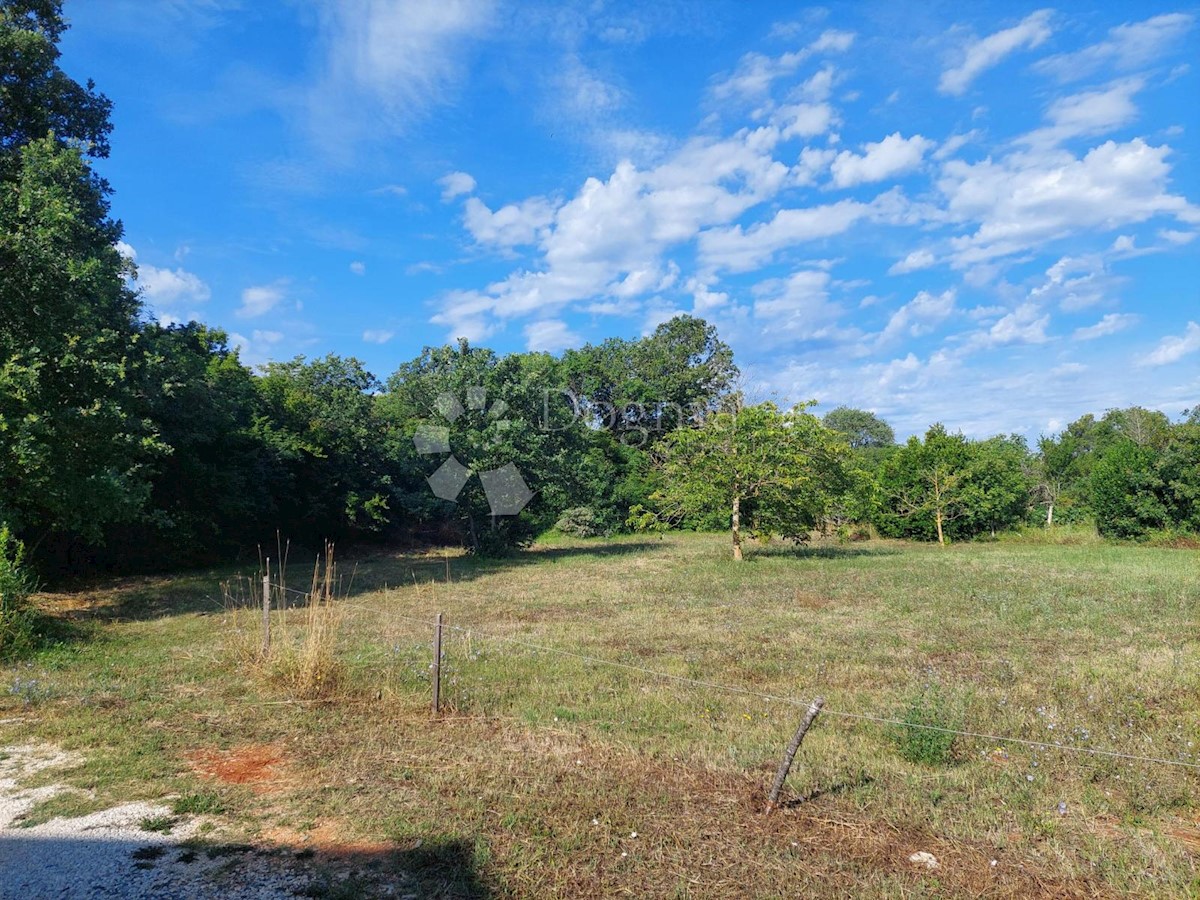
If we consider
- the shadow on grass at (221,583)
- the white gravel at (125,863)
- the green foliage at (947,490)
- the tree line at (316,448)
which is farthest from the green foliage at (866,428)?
the white gravel at (125,863)

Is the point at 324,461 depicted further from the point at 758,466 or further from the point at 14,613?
the point at 14,613

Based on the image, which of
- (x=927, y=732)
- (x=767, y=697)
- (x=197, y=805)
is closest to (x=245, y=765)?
(x=197, y=805)

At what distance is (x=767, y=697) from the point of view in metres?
5.74

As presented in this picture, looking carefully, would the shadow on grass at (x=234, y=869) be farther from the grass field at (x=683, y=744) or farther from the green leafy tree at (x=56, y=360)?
the green leafy tree at (x=56, y=360)

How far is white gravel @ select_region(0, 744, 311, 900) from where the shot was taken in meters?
3.45

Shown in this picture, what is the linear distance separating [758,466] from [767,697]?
14829 millimetres

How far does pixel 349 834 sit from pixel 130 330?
13.9 metres

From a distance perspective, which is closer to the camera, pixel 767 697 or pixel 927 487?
pixel 767 697

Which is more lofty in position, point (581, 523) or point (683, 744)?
point (581, 523)

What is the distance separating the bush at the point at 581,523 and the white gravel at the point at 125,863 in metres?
27.7

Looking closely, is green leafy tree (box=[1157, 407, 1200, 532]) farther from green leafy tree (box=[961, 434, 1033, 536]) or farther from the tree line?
green leafy tree (box=[961, 434, 1033, 536])

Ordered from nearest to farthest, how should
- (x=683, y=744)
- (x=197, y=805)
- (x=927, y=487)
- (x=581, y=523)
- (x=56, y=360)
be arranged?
(x=197, y=805), (x=683, y=744), (x=56, y=360), (x=927, y=487), (x=581, y=523)

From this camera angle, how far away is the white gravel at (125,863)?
3.45m

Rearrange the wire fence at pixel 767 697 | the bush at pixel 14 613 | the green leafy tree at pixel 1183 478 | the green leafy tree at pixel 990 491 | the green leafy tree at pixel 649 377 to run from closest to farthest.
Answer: the wire fence at pixel 767 697 < the bush at pixel 14 613 < the green leafy tree at pixel 1183 478 < the green leafy tree at pixel 990 491 < the green leafy tree at pixel 649 377
